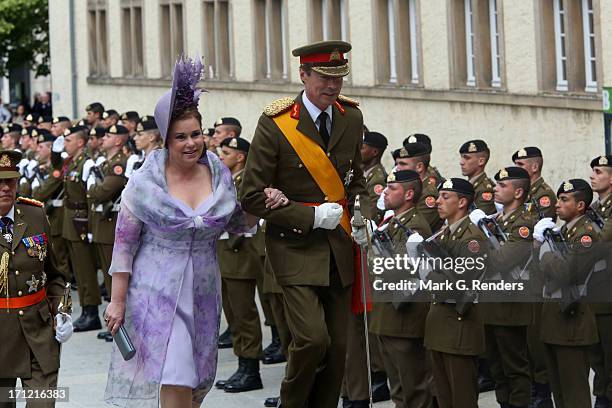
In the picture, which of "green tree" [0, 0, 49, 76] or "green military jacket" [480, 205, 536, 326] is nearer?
"green military jacket" [480, 205, 536, 326]

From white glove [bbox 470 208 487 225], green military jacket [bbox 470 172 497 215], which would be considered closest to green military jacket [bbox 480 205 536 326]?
white glove [bbox 470 208 487 225]

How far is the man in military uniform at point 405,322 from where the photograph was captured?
1058 cm

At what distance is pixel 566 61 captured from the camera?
1898 centimetres

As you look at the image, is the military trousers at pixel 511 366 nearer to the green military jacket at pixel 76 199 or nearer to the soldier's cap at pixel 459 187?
the soldier's cap at pixel 459 187

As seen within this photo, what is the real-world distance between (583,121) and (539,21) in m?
1.49

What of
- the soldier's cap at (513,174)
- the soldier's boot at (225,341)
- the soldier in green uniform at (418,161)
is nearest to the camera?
the soldier's cap at (513,174)

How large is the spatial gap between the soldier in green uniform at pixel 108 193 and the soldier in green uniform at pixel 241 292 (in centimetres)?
278

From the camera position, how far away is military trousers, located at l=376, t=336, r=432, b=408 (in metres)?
10.6

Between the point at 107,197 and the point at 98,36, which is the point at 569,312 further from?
the point at 98,36

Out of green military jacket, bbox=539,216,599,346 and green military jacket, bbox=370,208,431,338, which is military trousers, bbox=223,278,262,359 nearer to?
green military jacket, bbox=370,208,431,338

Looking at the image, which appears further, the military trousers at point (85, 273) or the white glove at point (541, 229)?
the military trousers at point (85, 273)

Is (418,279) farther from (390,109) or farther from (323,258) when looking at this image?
(390,109)

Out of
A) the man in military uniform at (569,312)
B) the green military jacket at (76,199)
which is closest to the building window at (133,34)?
the green military jacket at (76,199)

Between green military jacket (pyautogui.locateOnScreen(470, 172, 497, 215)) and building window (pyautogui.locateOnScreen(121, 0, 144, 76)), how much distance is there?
21451 mm
